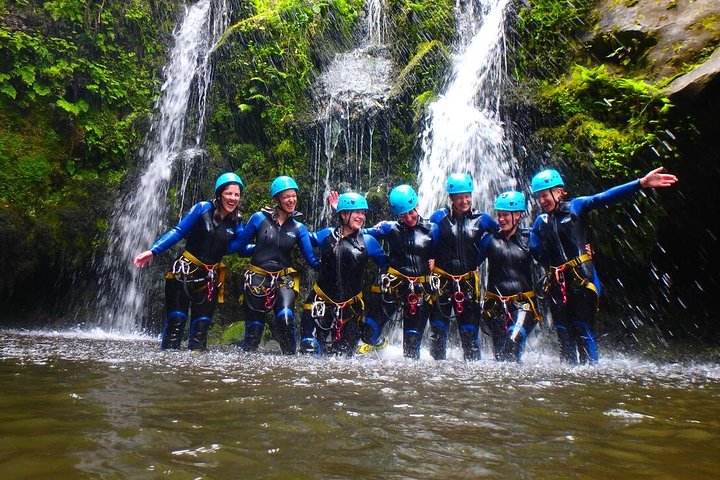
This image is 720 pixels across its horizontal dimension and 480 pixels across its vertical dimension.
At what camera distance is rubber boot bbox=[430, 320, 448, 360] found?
22.1 ft

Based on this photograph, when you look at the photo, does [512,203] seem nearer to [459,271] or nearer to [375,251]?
[459,271]

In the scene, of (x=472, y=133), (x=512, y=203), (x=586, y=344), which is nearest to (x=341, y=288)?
(x=512, y=203)

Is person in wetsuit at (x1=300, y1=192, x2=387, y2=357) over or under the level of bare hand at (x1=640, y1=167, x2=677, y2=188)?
under

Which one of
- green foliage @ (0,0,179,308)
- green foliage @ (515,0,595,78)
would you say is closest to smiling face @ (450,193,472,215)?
green foliage @ (515,0,595,78)

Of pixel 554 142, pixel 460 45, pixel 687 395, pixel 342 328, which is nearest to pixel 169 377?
pixel 342 328

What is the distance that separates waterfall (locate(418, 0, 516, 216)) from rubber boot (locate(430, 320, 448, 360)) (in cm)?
260

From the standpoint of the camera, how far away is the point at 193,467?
2104 mm

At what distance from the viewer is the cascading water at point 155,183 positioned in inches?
400

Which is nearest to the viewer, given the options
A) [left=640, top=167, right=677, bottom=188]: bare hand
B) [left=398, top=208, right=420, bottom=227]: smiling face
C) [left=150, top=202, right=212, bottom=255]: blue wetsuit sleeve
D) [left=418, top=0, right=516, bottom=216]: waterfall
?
[left=640, top=167, right=677, bottom=188]: bare hand

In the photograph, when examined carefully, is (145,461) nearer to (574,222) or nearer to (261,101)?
(574,222)

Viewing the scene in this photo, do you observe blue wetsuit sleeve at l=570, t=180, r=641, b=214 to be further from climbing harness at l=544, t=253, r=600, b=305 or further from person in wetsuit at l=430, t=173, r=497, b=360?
person in wetsuit at l=430, t=173, r=497, b=360

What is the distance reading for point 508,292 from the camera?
6676 millimetres

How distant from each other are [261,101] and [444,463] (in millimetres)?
9352

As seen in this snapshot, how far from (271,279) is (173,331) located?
4.59 feet
